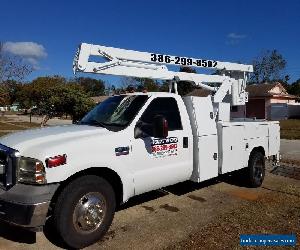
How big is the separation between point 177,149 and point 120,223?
1.52 metres

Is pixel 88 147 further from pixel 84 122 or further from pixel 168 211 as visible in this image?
pixel 168 211

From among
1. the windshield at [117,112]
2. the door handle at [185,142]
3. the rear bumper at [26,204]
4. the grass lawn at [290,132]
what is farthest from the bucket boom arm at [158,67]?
the grass lawn at [290,132]

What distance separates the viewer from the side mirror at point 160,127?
→ 5398 mm

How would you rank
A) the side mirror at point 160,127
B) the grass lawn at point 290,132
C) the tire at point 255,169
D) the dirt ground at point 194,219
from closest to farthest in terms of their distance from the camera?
1. the dirt ground at point 194,219
2. the side mirror at point 160,127
3. the tire at point 255,169
4. the grass lawn at point 290,132

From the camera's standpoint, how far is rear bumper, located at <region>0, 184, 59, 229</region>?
167 inches

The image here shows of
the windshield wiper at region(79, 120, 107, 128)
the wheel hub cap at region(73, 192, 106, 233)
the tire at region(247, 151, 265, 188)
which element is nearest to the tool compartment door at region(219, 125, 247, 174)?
the tire at region(247, 151, 265, 188)

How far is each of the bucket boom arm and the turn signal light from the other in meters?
2.22

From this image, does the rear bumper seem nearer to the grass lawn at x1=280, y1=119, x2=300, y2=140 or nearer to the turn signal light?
the turn signal light

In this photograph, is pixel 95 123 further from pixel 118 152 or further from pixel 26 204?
pixel 26 204

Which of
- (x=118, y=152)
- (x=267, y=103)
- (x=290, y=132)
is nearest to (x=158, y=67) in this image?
(x=118, y=152)

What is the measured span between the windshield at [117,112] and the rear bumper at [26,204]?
1509mm

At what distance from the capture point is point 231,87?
883cm

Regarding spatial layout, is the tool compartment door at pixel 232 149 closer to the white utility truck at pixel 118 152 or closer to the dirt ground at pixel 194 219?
the white utility truck at pixel 118 152

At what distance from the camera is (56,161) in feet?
14.6
